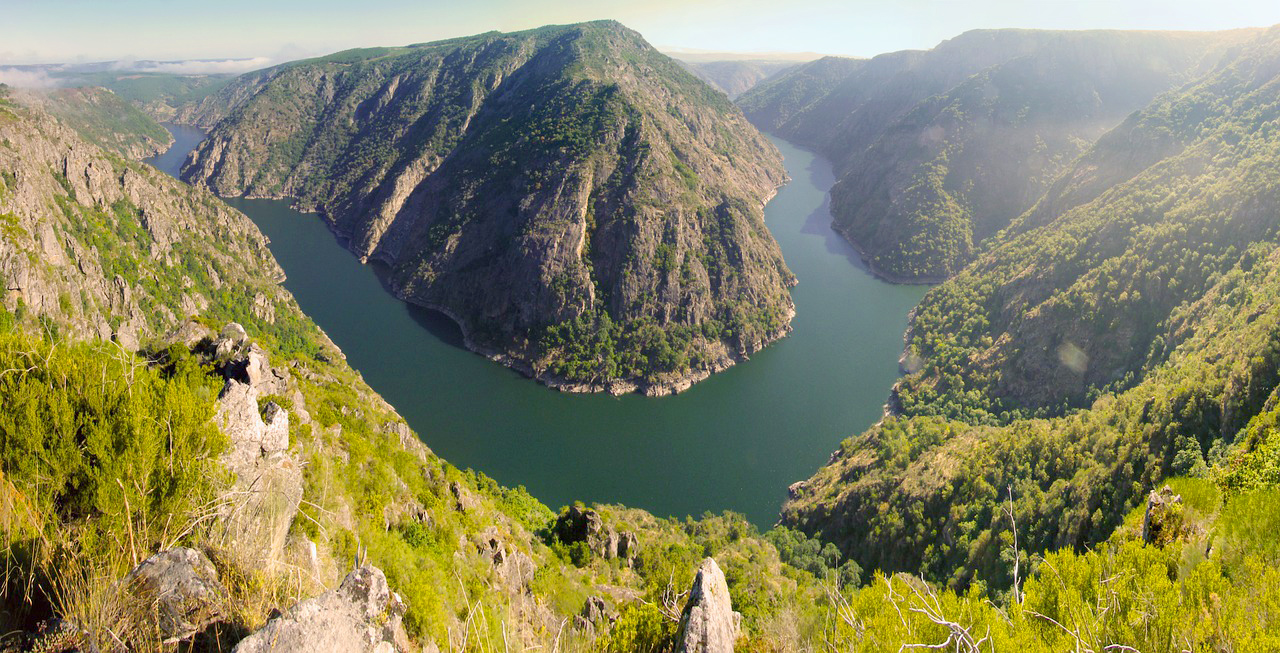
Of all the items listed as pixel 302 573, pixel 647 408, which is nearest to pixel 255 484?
pixel 302 573

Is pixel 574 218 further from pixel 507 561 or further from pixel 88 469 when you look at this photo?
pixel 88 469

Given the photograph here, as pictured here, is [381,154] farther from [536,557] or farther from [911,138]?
[536,557]

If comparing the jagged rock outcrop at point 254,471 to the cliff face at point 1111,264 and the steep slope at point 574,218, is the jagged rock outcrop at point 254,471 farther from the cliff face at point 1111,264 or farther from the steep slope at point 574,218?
the cliff face at point 1111,264

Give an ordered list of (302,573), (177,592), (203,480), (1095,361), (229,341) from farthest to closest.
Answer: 1. (1095,361)
2. (229,341)
3. (203,480)
4. (302,573)
5. (177,592)

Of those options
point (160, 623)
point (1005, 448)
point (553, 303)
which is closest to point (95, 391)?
point (160, 623)

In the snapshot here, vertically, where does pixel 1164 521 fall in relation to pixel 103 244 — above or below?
above

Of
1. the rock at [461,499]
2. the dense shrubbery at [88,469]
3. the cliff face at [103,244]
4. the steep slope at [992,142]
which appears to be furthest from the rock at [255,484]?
the steep slope at [992,142]
